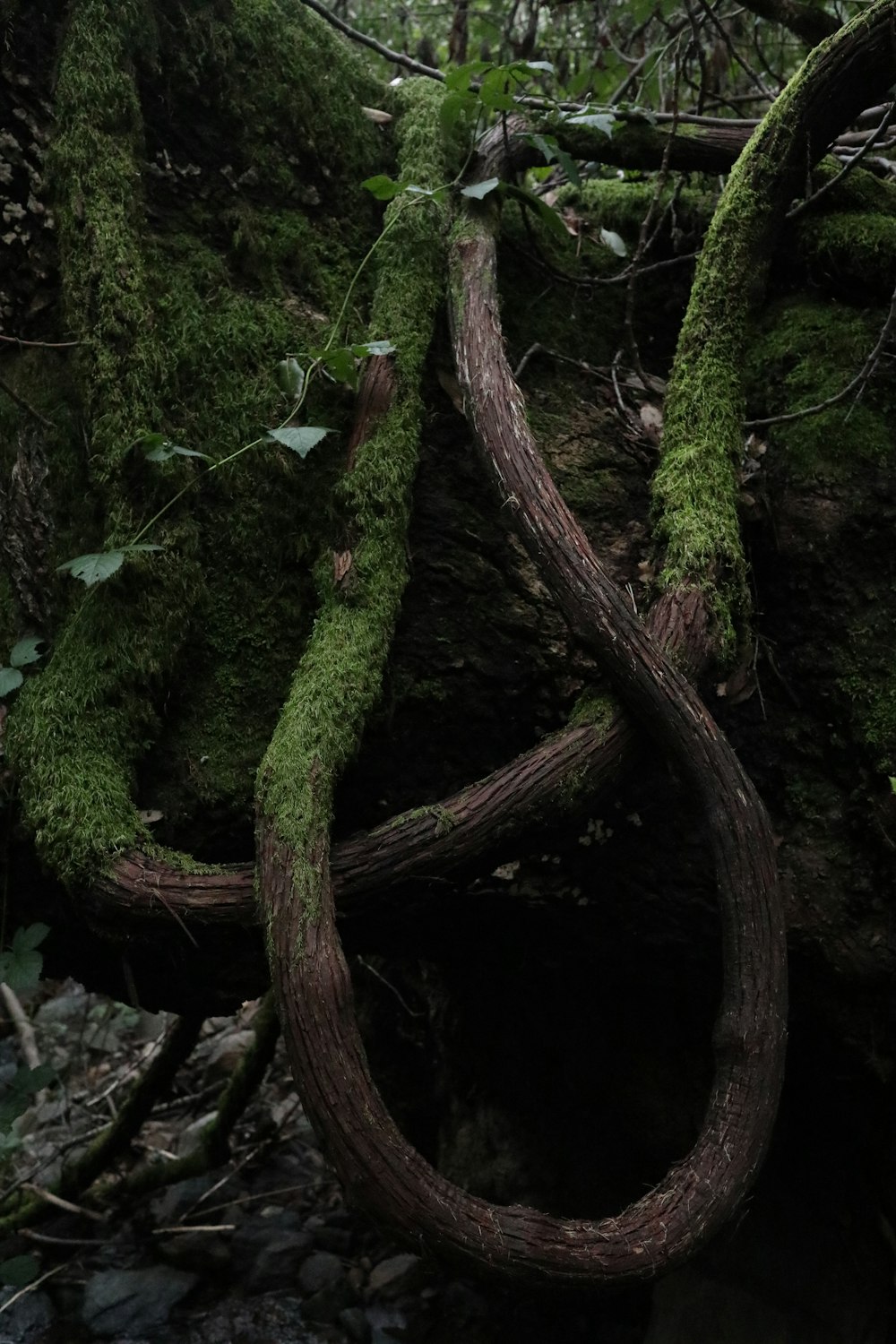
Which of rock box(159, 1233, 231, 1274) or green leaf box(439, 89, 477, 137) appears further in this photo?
rock box(159, 1233, 231, 1274)

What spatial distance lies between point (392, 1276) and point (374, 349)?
2617 mm

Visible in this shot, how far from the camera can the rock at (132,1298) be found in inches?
97.4

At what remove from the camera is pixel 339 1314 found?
254 cm

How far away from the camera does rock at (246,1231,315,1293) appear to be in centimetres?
266

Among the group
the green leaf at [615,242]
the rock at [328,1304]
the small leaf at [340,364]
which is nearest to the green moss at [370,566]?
the small leaf at [340,364]

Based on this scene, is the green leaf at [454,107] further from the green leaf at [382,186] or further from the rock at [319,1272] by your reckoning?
the rock at [319,1272]

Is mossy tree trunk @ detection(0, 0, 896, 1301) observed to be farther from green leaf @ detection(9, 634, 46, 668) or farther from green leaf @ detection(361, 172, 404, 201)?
green leaf @ detection(361, 172, 404, 201)

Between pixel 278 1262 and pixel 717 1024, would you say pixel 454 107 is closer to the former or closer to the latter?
pixel 717 1024

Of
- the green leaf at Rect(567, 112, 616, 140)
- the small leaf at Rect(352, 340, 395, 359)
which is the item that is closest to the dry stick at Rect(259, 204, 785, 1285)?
the small leaf at Rect(352, 340, 395, 359)

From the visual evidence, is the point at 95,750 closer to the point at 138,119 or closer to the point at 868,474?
the point at 138,119

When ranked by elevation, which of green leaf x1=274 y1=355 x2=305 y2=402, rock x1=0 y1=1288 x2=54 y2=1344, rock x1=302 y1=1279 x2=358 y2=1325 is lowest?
rock x1=302 y1=1279 x2=358 y2=1325

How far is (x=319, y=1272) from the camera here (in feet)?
8.82

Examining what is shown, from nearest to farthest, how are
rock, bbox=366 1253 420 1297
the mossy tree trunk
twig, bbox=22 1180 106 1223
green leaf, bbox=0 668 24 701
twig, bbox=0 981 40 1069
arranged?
1. the mossy tree trunk
2. green leaf, bbox=0 668 24 701
3. rock, bbox=366 1253 420 1297
4. twig, bbox=22 1180 106 1223
5. twig, bbox=0 981 40 1069

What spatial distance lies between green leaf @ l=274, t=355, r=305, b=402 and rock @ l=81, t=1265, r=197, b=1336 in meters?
2.51
